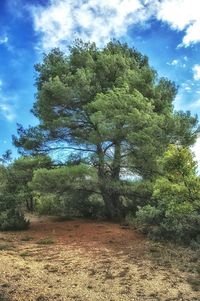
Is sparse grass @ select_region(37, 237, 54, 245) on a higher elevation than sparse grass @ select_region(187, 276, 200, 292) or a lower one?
higher

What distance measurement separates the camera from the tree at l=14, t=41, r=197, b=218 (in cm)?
1680

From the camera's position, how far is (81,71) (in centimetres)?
1833

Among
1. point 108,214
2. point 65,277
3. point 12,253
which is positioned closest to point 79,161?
point 108,214

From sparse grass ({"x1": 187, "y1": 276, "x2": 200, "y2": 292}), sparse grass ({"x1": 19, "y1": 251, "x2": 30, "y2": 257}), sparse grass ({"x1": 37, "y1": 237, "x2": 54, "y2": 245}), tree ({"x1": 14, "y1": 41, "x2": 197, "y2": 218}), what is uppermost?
tree ({"x1": 14, "y1": 41, "x2": 197, "y2": 218})

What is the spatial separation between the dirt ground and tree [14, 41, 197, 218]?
14.2 ft

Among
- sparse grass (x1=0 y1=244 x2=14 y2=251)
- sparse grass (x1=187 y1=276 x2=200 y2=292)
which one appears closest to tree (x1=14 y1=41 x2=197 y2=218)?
sparse grass (x1=0 y1=244 x2=14 y2=251)

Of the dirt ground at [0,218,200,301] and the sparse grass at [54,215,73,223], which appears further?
the sparse grass at [54,215,73,223]

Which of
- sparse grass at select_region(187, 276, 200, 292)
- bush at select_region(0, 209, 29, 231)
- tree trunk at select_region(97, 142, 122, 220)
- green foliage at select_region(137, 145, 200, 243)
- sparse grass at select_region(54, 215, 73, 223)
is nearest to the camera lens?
sparse grass at select_region(187, 276, 200, 292)

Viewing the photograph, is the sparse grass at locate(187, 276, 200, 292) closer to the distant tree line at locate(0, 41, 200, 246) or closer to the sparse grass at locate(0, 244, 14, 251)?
the distant tree line at locate(0, 41, 200, 246)

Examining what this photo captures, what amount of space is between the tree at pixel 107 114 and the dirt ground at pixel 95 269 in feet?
14.2

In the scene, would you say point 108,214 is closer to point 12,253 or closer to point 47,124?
point 47,124

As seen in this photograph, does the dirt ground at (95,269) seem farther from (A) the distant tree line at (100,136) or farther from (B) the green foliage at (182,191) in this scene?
(A) the distant tree line at (100,136)

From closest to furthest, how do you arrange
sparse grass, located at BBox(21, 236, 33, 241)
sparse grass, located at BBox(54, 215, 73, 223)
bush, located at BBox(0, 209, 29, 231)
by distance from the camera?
sparse grass, located at BBox(21, 236, 33, 241), bush, located at BBox(0, 209, 29, 231), sparse grass, located at BBox(54, 215, 73, 223)

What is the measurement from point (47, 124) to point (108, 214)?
5.52m
